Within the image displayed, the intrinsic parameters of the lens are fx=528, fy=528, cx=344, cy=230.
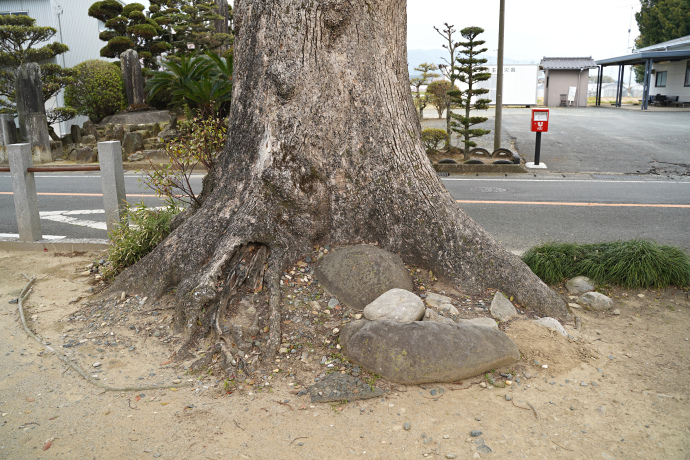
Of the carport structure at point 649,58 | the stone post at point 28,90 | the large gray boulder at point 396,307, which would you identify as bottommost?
the large gray boulder at point 396,307

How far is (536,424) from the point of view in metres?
3.12

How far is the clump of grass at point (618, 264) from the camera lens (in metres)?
4.95

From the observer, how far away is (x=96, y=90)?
61.1ft

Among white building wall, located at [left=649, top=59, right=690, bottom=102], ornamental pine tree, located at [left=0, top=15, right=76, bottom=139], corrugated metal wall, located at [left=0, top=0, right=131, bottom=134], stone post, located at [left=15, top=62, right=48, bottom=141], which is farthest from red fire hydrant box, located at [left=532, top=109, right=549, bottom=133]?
white building wall, located at [left=649, top=59, right=690, bottom=102]

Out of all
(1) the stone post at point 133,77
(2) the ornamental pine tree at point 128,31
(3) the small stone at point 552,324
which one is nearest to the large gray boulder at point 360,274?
(3) the small stone at point 552,324

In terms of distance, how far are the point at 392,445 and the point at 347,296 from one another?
4.94ft

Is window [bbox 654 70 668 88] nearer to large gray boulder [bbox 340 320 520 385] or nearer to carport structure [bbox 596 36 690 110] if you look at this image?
carport structure [bbox 596 36 690 110]

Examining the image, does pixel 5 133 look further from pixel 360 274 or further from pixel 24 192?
pixel 360 274

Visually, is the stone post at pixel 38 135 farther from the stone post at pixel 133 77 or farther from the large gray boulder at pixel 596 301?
the large gray boulder at pixel 596 301

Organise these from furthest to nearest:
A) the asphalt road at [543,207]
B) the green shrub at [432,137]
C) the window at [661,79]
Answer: the window at [661,79] < the green shrub at [432,137] < the asphalt road at [543,207]

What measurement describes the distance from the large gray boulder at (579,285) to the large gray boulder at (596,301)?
0.20m

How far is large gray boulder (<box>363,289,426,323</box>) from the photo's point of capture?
3.96 m

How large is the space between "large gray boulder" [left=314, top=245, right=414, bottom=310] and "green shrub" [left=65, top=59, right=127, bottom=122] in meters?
17.2

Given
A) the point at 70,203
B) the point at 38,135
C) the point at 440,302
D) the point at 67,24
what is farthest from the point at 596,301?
the point at 67,24
